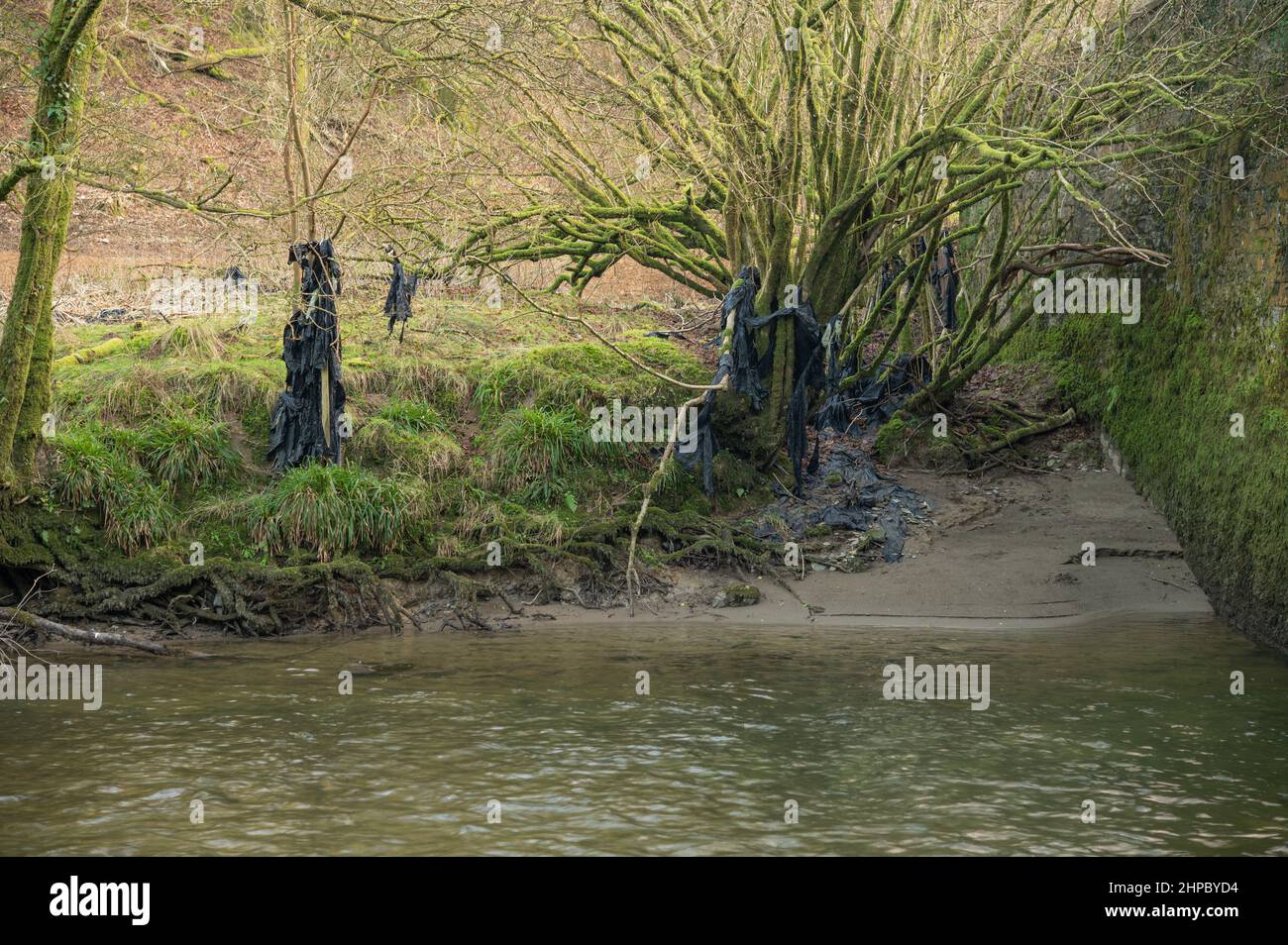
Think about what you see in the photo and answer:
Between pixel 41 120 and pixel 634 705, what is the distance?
6572 millimetres

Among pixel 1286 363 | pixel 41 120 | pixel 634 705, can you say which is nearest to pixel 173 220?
pixel 41 120

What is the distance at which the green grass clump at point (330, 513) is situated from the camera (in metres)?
11.7

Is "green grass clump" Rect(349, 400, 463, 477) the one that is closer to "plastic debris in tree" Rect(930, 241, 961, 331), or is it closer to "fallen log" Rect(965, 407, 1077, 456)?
"fallen log" Rect(965, 407, 1077, 456)

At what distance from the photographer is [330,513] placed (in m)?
11.7

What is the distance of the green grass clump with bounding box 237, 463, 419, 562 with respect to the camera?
11672 mm

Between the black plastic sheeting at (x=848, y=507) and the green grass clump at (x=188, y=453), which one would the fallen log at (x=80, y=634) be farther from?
the black plastic sheeting at (x=848, y=507)

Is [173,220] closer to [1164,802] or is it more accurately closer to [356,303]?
[356,303]

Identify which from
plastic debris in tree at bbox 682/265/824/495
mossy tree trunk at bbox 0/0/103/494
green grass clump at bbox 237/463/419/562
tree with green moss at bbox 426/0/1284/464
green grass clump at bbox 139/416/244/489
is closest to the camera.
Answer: mossy tree trunk at bbox 0/0/103/494

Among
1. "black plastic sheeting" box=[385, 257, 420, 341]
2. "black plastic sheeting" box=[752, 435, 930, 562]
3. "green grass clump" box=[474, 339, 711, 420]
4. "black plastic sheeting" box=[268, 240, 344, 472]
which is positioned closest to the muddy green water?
"black plastic sheeting" box=[268, 240, 344, 472]

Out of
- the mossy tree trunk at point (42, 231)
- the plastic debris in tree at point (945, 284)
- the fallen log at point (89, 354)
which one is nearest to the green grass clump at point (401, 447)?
the mossy tree trunk at point (42, 231)

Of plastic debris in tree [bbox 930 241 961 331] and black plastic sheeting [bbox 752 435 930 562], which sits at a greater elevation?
plastic debris in tree [bbox 930 241 961 331]

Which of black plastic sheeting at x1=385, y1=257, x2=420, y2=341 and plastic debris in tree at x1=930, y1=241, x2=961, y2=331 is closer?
black plastic sheeting at x1=385, y1=257, x2=420, y2=341

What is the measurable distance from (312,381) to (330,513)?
151 cm

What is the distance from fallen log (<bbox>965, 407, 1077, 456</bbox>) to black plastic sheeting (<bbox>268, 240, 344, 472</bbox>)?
7.62m
